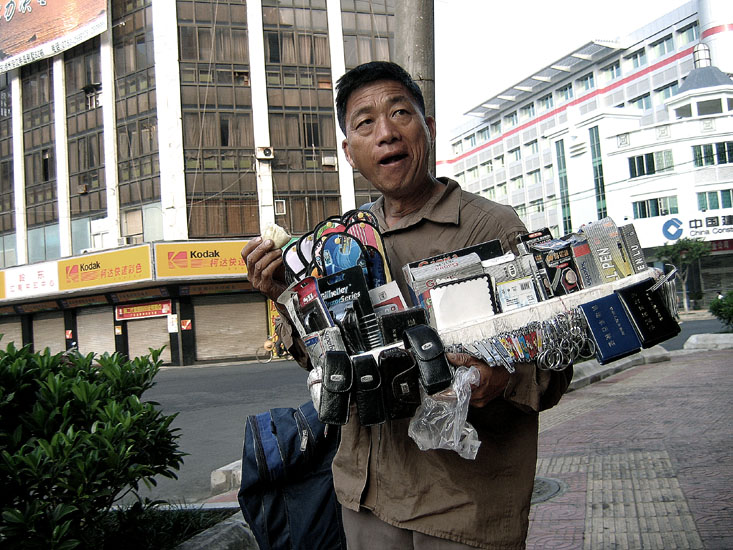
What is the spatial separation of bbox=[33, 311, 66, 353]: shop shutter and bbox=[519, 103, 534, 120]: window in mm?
47673

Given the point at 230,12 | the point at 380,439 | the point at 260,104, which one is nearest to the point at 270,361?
the point at 260,104

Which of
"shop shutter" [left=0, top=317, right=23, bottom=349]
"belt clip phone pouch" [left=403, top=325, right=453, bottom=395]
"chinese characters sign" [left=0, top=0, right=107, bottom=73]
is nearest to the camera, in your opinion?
"belt clip phone pouch" [left=403, top=325, right=453, bottom=395]

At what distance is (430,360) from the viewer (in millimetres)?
1068

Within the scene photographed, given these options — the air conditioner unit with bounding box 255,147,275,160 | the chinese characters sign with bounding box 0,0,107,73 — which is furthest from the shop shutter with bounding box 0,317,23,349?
the air conditioner unit with bounding box 255,147,275,160

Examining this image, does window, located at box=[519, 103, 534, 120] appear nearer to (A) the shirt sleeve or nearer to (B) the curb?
(B) the curb

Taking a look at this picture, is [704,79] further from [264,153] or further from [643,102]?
[264,153]

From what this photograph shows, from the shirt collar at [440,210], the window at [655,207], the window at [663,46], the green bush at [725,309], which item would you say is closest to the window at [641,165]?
the window at [655,207]

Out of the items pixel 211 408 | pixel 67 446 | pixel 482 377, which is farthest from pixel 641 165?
pixel 482 377

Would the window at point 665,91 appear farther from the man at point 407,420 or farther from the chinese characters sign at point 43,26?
the man at point 407,420

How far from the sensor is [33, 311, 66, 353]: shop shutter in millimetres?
25578

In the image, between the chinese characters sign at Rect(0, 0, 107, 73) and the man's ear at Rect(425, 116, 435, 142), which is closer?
the man's ear at Rect(425, 116, 435, 142)

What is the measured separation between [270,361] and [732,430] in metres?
17.4

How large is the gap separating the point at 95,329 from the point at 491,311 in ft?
85.4

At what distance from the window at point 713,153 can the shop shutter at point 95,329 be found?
35.1 meters
